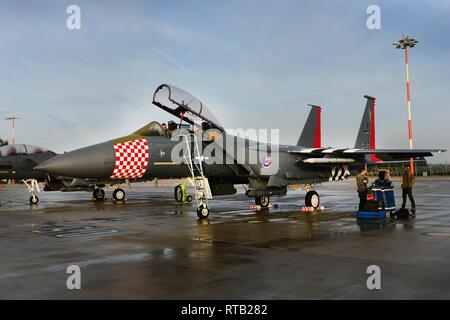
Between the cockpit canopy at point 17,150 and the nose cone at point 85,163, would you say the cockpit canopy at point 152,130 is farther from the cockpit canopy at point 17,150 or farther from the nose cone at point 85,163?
the cockpit canopy at point 17,150

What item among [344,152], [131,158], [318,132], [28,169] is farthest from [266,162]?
[28,169]

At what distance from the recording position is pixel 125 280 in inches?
193

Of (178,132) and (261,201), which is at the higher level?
(178,132)

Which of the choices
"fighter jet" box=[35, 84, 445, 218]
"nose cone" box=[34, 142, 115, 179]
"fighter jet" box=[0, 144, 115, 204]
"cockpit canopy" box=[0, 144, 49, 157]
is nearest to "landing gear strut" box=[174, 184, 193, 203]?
"fighter jet" box=[35, 84, 445, 218]

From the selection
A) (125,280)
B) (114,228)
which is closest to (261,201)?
(114,228)

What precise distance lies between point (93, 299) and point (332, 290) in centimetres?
245

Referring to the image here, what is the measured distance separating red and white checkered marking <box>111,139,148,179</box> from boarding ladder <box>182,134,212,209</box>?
1.33 m

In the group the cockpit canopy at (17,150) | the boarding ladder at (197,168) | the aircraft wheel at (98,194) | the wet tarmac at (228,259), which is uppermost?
→ the cockpit canopy at (17,150)

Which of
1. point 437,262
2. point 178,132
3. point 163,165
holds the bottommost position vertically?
point 437,262

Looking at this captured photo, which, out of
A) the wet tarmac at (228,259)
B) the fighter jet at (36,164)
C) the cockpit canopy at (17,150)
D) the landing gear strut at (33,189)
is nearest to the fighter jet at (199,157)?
the wet tarmac at (228,259)

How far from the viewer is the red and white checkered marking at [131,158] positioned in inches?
505

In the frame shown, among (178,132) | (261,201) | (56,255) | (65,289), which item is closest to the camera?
(65,289)

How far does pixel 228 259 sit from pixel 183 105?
7.47 m

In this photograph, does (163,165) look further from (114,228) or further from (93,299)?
(93,299)
